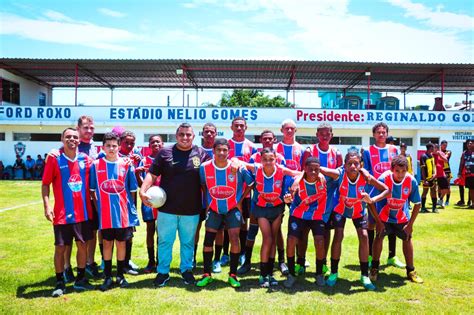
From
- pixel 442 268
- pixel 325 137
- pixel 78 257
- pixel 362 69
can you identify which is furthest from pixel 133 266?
pixel 362 69

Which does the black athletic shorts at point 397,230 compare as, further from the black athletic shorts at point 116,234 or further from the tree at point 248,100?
the tree at point 248,100

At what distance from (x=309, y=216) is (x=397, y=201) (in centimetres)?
126

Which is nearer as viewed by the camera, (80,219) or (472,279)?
(80,219)

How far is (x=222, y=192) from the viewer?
522cm

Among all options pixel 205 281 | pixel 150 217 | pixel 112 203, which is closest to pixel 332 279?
pixel 205 281

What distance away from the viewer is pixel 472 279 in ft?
17.9

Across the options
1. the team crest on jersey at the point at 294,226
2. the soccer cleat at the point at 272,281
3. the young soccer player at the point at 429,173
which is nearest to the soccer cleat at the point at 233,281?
the soccer cleat at the point at 272,281

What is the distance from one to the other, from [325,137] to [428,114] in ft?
66.3

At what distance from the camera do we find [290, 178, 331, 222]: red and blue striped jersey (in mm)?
5215

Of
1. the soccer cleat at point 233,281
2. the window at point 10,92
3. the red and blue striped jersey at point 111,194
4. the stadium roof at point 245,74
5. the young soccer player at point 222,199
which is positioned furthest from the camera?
the window at point 10,92

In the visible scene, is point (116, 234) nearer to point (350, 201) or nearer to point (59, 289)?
point (59, 289)

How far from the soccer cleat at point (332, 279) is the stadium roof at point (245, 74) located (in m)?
17.4

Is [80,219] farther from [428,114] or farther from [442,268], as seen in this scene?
[428,114]

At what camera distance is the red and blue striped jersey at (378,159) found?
599 centimetres
